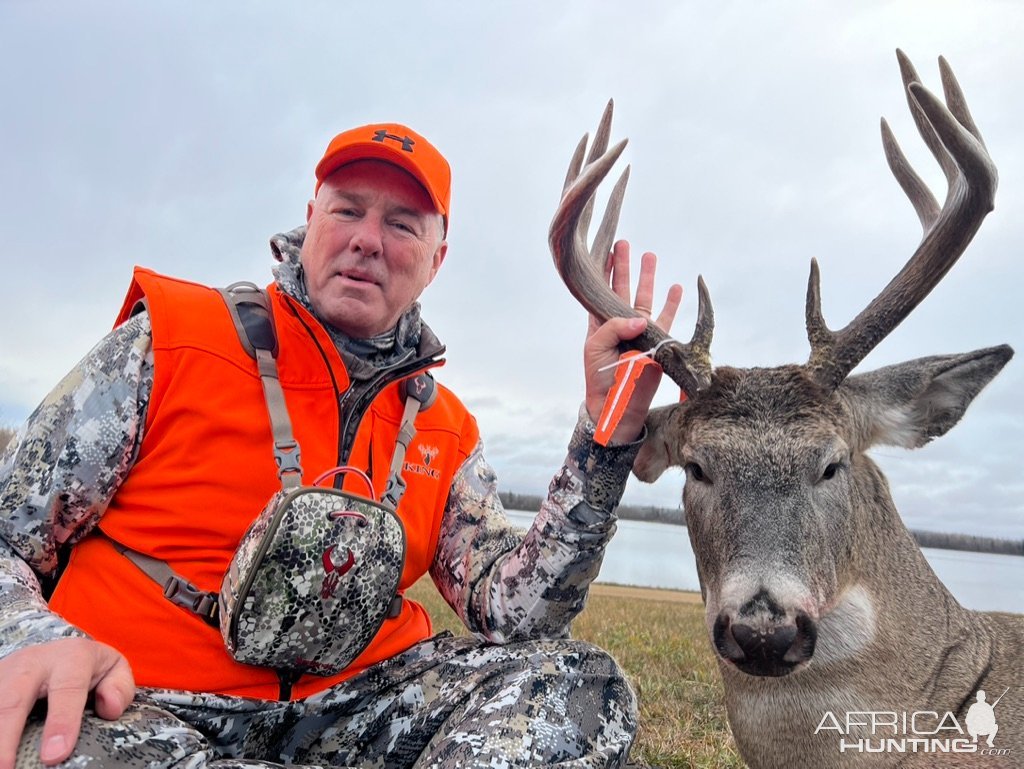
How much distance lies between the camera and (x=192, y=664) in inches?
122

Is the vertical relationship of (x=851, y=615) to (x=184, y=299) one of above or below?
below

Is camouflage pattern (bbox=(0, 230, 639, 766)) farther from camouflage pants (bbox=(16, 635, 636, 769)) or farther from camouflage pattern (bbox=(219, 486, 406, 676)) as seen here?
camouflage pattern (bbox=(219, 486, 406, 676))

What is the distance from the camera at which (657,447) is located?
4.26 metres

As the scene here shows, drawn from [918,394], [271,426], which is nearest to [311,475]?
[271,426]

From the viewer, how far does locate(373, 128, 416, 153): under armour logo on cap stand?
3920 mm

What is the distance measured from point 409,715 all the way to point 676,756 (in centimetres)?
175

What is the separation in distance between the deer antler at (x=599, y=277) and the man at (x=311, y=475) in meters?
0.19

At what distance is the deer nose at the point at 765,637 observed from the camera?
113 inches

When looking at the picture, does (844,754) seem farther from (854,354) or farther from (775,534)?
(854,354)

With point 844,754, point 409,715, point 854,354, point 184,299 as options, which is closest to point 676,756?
point 844,754

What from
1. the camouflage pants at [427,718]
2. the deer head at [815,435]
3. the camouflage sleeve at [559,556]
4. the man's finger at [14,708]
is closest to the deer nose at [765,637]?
the deer head at [815,435]

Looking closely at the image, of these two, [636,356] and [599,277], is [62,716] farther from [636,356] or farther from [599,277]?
[599,277]

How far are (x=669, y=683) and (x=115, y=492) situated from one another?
15.3ft

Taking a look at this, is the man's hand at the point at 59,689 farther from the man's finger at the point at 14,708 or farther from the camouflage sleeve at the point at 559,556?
the camouflage sleeve at the point at 559,556
